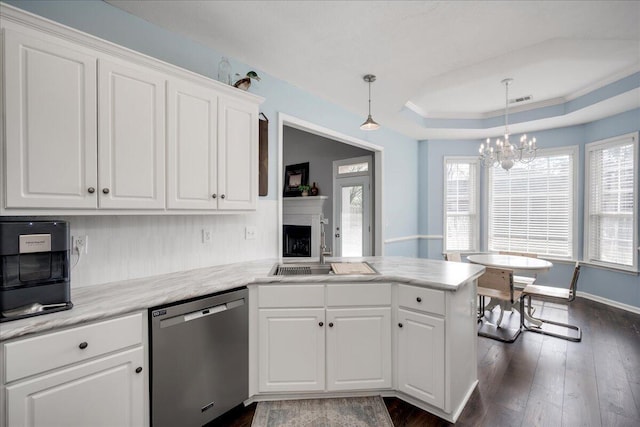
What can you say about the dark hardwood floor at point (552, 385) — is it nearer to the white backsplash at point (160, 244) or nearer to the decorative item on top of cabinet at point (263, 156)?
the white backsplash at point (160, 244)

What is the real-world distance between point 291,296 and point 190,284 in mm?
669

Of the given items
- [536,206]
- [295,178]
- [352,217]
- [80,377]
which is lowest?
[80,377]

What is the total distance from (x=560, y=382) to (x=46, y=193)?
374cm

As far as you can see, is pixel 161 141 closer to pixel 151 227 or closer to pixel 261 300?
pixel 151 227

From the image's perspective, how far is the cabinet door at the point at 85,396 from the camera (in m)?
1.23

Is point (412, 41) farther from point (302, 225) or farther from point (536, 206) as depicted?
point (536, 206)

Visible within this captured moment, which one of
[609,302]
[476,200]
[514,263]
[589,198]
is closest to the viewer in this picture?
[514,263]

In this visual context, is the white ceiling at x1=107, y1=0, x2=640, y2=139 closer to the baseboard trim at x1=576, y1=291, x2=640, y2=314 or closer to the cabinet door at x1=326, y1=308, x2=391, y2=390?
the cabinet door at x1=326, y1=308, x2=391, y2=390

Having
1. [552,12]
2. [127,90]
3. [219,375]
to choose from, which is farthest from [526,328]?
[127,90]

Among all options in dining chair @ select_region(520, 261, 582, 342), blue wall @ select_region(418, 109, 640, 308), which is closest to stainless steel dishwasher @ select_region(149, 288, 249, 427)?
dining chair @ select_region(520, 261, 582, 342)

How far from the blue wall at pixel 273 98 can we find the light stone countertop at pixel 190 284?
3.55 feet

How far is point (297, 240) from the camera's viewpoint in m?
5.86

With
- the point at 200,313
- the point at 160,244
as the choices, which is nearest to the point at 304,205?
the point at 160,244

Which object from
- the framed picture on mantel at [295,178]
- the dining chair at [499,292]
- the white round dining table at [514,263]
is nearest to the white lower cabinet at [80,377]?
the dining chair at [499,292]
